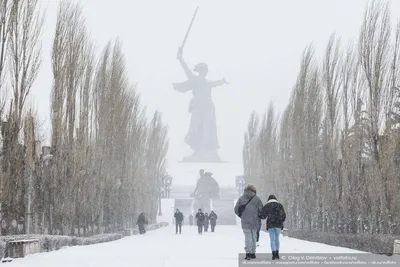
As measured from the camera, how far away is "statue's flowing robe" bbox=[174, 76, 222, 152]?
80.5 m

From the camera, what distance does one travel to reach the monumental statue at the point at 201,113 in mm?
80312

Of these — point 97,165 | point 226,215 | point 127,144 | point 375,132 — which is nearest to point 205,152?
point 226,215

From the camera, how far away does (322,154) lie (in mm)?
28406

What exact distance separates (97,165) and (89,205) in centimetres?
299

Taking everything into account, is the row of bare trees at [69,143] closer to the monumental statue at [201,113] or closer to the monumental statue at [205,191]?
the monumental statue at [205,191]

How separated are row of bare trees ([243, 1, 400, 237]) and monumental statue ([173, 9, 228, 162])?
43.5 meters

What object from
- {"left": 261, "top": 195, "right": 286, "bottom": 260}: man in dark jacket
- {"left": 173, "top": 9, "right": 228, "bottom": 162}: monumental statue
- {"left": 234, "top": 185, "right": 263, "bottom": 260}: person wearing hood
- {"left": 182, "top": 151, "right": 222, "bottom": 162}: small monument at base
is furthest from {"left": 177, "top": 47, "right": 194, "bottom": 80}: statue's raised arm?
{"left": 234, "top": 185, "right": 263, "bottom": 260}: person wearing hood

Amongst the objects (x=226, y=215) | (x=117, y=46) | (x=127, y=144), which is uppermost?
(x=117, y=46)

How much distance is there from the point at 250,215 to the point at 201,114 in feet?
236

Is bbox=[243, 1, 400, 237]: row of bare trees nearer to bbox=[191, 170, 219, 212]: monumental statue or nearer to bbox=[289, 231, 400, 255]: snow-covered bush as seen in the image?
bbox=[289, 231, 400, 255]: snow-covered bush

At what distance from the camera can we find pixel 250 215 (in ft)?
39.5

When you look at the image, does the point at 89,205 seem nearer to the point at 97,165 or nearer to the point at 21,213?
the point at 97,165

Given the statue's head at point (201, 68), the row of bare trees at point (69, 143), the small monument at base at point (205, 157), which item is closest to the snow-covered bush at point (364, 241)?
the row of bare trees at point (69, 143)

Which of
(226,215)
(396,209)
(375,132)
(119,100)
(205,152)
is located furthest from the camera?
(205,152)
